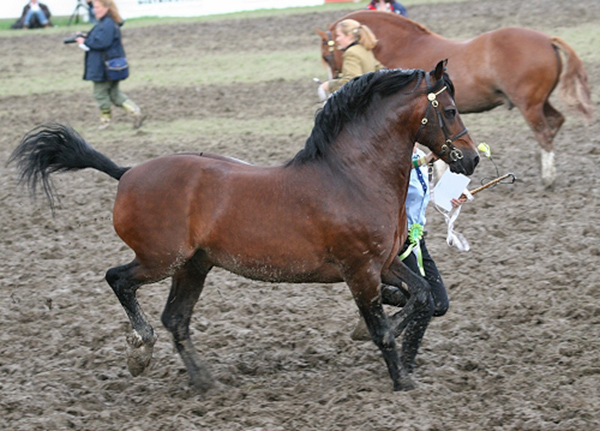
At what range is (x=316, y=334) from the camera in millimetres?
5461

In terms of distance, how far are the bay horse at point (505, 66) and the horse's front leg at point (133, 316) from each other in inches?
193

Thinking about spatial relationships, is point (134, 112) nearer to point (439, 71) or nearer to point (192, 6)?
point (439, 71)

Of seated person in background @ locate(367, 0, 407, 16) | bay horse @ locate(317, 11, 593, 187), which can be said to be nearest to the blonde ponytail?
bay horse @ locate(317, 11, 593, 187)

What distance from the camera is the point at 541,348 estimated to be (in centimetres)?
502

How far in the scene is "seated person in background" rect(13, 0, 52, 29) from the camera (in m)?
21.5

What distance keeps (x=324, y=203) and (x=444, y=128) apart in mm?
757

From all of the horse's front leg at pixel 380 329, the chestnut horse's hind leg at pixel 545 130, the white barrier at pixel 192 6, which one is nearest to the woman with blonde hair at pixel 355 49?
the chestnut horse's hind leg at pixel 545 130

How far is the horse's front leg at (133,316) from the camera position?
4688mm

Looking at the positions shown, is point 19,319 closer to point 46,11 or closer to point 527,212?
point 527,212

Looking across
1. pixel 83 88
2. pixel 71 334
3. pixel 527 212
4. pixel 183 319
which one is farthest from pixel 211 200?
pixel 83 88

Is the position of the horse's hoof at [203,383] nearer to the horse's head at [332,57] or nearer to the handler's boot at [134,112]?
the horse's head at [332,57]

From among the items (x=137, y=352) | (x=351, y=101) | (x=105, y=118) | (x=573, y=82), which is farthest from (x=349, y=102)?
(x=105, y=118)

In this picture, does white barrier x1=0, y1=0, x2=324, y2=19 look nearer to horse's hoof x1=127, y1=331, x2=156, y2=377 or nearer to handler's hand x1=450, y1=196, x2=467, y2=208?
handler's hand x1=450, y1=196, x2=467, y2=208

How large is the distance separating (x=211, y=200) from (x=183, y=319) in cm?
81
